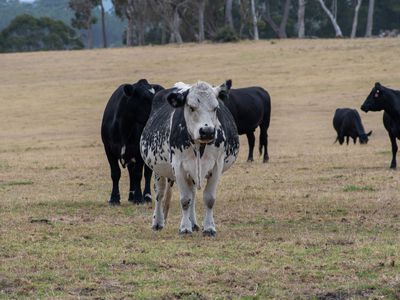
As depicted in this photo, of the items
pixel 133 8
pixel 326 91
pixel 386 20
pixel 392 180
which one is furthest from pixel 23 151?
pixel 386 20

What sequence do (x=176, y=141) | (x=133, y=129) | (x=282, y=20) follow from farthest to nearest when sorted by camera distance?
(x=282, y=20), (x=133, y=129), (x=176, y=141)

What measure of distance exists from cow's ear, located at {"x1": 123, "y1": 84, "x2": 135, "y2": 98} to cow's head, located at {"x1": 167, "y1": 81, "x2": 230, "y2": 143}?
3.37 m

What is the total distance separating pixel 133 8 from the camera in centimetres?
7988

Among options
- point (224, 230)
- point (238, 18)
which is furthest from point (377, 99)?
point (238, 18)

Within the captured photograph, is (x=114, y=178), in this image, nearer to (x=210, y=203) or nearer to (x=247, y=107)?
(x=210, y=203)

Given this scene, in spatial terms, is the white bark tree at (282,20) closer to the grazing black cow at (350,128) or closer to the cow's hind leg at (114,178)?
the grazing black cow at (350,128)

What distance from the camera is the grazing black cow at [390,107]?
64.8 ft

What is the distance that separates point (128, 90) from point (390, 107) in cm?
809

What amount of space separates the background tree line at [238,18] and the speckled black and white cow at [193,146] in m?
61.0

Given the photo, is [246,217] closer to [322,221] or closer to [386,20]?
[322,221]

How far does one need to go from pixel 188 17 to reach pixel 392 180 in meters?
67.4

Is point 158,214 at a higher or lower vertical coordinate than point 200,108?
lower

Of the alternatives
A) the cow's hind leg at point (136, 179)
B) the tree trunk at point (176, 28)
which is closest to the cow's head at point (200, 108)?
the cow's hind leg at point (136, 179)

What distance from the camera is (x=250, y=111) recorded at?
22.7 m
